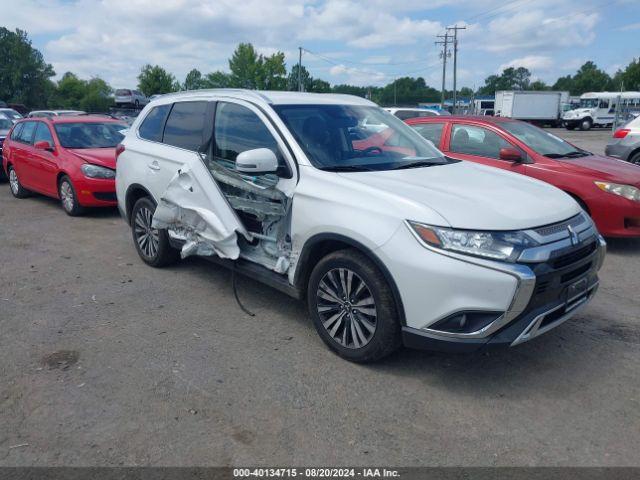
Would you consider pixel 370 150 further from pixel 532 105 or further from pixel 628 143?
pixel 532 105

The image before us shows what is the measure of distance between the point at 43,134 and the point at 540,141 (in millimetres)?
8203

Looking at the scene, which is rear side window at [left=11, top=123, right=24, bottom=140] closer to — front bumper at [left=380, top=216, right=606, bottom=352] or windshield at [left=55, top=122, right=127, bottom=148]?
windshield at [left=55, top=122, right=127, bottom=148]

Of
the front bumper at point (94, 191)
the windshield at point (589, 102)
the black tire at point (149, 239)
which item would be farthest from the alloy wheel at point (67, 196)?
the windshield at point (589, 102)

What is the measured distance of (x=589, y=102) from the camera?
42.2 m

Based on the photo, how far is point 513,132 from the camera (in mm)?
7293

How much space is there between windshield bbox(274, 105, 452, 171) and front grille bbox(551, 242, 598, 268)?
4.65ft

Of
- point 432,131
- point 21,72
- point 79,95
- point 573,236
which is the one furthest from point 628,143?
point 79,95

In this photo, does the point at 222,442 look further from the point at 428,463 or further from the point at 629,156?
the point at 629,156

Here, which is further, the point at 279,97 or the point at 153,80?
the point at 153,80

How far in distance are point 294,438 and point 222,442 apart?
15.5 inches

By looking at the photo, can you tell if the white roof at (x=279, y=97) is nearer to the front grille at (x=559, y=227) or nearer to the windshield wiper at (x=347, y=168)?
the windshield wiper at (x=347, y=168)

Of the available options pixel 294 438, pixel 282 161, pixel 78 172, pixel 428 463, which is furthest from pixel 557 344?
pixel 78 172

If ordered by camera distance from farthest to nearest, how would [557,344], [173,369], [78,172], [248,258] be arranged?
[78,172], [248,258], [557,344], [173,369]

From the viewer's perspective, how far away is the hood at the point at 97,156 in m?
8.69
